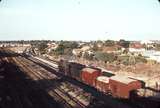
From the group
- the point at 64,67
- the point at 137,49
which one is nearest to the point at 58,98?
the point at 64,67

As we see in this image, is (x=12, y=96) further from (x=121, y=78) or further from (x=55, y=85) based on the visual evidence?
(x=121, y=78)

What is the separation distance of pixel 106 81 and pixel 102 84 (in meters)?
0.82

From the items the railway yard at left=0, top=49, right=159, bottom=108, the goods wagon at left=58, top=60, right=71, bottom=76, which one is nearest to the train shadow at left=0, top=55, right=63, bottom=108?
the railway yard at left=0, top=49, right=159, bottom=108

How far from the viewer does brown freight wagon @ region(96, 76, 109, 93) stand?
27944 mm

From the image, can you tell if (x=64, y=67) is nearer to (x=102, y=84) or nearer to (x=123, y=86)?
(x=102, y=84)

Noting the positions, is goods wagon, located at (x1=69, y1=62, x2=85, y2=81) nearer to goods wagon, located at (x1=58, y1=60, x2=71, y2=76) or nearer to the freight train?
the freight train

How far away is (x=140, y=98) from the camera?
2270cm

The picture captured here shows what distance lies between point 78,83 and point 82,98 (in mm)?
9425

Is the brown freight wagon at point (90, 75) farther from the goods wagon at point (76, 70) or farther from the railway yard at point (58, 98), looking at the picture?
the goods wagon at point (76, 70)

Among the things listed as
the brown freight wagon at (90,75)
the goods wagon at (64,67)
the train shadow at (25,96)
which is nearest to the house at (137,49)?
the goods wagon at (64,67)

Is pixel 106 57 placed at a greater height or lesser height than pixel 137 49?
lesser

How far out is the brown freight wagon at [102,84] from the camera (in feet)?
91.7

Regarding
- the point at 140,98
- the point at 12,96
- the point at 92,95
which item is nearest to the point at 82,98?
the point at 92,95

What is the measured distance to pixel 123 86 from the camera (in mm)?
24359
